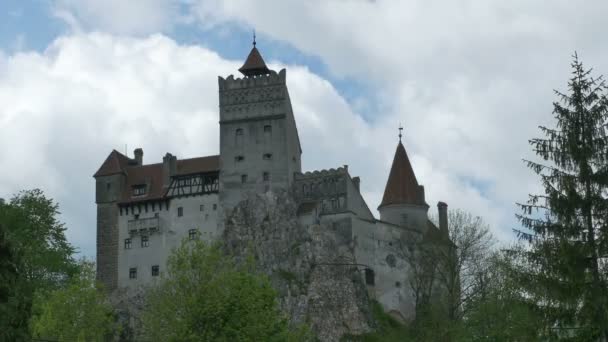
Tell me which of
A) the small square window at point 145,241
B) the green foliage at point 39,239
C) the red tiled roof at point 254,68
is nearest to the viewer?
the green foliage at point 39,239

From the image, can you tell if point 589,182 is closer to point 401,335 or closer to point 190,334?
point 190,334

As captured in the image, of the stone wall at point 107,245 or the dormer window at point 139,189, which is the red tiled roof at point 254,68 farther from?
the stone wall at point 107,245

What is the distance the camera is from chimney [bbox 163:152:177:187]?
8369 centimetres

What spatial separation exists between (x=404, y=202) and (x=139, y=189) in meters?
22.6

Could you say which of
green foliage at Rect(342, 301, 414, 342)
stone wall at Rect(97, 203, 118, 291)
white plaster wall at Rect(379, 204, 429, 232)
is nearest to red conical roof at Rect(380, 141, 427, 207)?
→ white plaster wall at Rect(379, 204, 429, 232)

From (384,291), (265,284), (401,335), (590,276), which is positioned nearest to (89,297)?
(265,284)

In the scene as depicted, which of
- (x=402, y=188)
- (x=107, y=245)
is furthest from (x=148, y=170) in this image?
(x=402, y=188)

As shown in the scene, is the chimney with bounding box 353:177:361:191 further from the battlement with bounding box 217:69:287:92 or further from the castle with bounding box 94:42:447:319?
the battlement with bounding box 217:69:287:92

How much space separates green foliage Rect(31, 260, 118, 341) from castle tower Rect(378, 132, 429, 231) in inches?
1186

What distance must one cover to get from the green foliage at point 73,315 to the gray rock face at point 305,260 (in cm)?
2045

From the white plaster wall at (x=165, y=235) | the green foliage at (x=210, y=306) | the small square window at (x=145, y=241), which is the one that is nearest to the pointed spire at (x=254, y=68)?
the white plaster wall at (x=165, y=235)

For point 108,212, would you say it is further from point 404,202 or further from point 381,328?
point 381,328

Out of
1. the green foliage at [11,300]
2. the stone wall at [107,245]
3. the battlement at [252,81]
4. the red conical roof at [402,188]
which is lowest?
the green foliage at [11,300]

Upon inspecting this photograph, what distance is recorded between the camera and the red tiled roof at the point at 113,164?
285 ft
